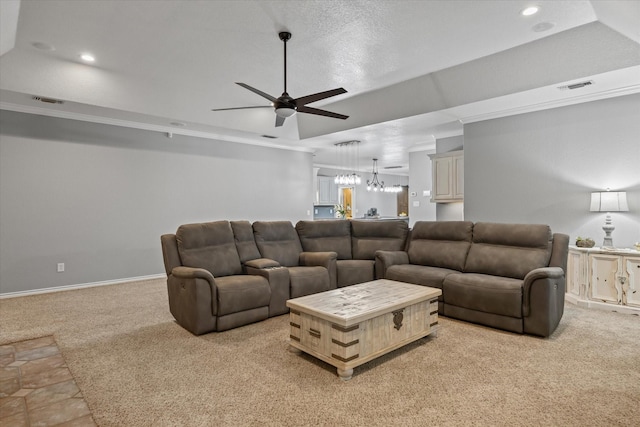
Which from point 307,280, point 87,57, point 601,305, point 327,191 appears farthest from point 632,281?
point 327,191

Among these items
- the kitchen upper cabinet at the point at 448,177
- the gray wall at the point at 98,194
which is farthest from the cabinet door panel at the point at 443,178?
the gray wall at the point at 98,194

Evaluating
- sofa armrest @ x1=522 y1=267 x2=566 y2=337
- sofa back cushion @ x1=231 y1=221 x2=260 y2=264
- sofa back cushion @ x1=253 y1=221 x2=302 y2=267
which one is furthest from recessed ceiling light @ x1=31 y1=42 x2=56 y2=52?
sofa armrest @ x1=522 y1=267 x2=566 y2=337

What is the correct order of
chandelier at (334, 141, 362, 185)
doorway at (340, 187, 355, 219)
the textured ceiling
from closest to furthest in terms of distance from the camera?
1. the textured ceiling
2. chandelier at (334, 141, 362, 185)
3. doorway at (340, 187, 355, 219)

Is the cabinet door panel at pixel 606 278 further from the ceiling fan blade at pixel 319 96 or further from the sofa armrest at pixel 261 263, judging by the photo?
the sofa armrest at pixel 261 263

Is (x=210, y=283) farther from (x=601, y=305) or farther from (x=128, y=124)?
(x=601, y=305)

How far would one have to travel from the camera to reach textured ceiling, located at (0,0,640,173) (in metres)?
2.91

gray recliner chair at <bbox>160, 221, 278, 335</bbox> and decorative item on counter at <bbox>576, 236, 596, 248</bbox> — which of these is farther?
decorative item on counter at <bbox>576, 236, 596, 248</bbox>

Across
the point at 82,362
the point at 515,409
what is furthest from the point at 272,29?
the point at 515,409

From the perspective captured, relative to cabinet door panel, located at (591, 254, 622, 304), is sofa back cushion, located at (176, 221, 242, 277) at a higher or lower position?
higher

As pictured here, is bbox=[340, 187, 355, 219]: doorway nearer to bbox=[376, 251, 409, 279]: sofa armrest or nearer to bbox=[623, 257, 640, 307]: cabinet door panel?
bbox=[376, 251, 409, 279]: sofa armrest

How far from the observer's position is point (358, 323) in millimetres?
2441

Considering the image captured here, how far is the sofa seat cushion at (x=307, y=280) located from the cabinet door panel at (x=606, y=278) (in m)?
3.20

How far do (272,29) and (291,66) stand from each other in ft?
2.84

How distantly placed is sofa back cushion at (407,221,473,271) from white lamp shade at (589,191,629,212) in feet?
5.07
